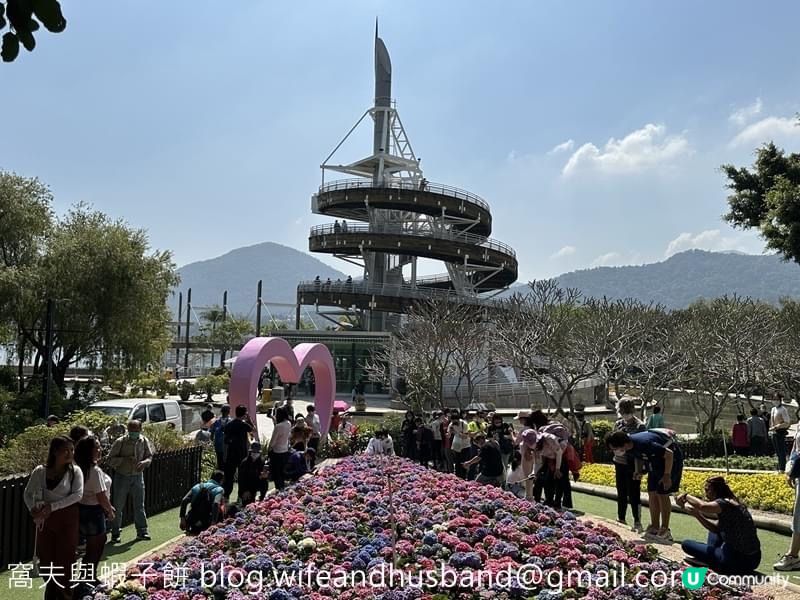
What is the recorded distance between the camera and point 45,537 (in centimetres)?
604

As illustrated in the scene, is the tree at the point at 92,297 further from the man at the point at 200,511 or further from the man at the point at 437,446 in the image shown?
the man at the point at 200,511

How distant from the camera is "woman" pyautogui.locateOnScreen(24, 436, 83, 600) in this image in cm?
597

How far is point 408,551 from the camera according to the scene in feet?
21.2

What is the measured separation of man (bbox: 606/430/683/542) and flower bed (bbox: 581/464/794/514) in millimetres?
2933

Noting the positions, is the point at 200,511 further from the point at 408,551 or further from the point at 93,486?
the point at 408,551

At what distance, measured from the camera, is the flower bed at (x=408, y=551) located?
5531 millimetres

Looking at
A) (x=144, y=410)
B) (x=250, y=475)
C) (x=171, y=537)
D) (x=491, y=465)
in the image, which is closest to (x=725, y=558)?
(x=491, y=465)

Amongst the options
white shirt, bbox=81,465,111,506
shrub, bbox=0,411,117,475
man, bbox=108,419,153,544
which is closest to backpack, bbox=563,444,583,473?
man, bbox=108,419,153,544

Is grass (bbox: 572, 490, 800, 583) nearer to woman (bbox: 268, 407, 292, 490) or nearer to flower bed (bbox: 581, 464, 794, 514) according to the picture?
flower bed (bbox: 581, 464, 794, 514)

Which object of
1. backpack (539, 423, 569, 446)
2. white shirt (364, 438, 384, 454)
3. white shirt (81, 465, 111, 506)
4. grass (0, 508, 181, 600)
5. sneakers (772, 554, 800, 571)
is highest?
backpack (539, 423, 569, 446)

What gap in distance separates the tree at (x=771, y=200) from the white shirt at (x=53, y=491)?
79.6 feet

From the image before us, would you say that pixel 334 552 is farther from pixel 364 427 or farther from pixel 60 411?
pixel 60 411

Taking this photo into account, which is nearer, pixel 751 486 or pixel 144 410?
pixel 751 486

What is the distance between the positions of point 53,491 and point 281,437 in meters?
5.42
